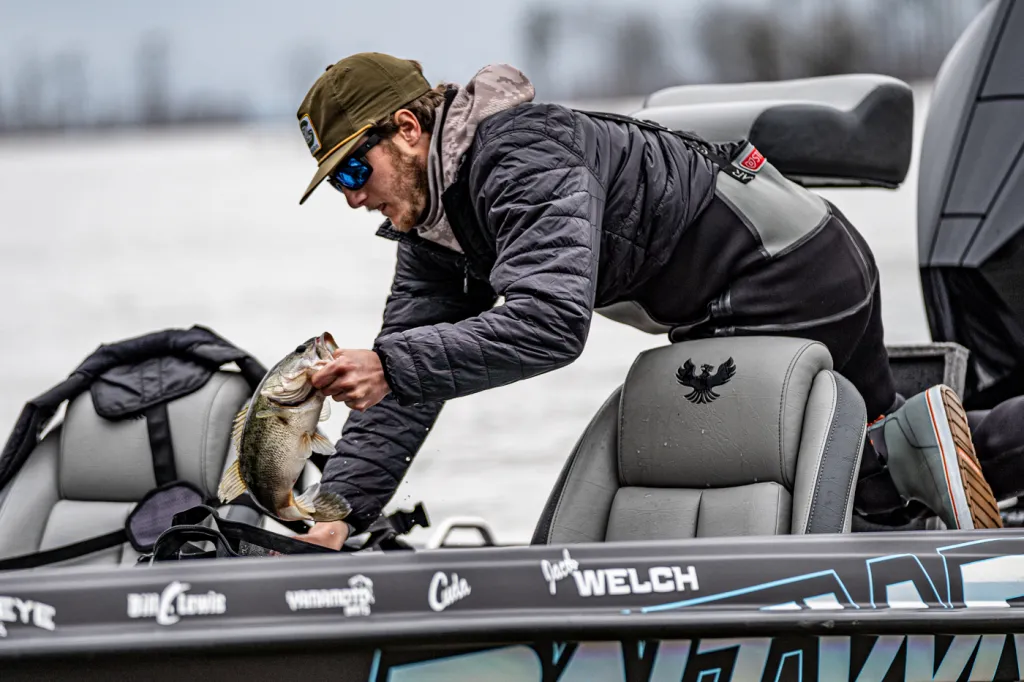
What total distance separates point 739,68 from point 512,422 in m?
2.44

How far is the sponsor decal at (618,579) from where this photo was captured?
1540 millimetres

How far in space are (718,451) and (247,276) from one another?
7.63 m

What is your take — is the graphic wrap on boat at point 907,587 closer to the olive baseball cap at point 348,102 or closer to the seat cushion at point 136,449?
the olive baseball cap at point 348,102

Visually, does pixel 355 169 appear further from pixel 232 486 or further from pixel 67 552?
pixel 67 552

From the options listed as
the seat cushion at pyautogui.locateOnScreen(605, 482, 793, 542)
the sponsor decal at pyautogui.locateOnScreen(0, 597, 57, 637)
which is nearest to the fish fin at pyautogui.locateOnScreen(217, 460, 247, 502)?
the sponsor decal at pyautogui.locateOnScreen(0, 597, 57, 637)

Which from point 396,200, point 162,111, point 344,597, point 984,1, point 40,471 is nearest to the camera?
point 344,597

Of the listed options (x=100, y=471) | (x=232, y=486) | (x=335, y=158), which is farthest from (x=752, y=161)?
(x=100, y=471)

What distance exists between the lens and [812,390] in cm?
193

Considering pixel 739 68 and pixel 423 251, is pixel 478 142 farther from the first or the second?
pixel 739 68

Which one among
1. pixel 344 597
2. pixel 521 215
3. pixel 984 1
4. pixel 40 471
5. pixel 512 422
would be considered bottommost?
pixel 512 422

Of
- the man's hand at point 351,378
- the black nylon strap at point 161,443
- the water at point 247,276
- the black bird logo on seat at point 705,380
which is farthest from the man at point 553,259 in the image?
the water at point 247,276

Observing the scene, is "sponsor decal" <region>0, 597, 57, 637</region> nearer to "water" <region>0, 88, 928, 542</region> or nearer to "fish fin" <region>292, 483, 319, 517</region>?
"fish fin" <region>292, 483, 319, 517</region>

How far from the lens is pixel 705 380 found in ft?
6.57

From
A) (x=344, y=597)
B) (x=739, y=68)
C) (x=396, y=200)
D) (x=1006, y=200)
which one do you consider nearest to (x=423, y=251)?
(x=396, y=200)
